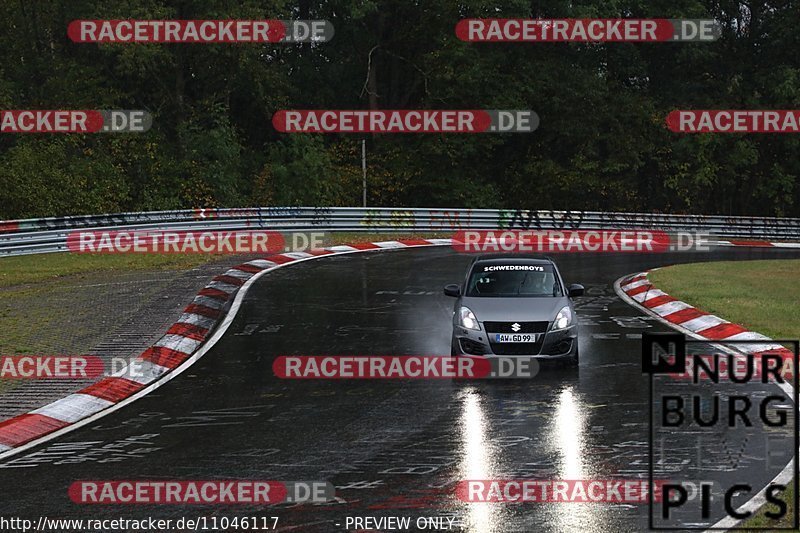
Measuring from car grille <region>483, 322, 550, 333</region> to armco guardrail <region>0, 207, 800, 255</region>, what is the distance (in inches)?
738

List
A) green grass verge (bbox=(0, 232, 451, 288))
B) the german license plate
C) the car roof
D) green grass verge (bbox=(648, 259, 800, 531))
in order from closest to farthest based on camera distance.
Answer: the german license plate → the car roof → green grass verge (bbox=(648, 259, 800, 531)) → green grass verge (bbox=(0, 232, 451, 288))

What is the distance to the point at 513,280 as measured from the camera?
1580 cm

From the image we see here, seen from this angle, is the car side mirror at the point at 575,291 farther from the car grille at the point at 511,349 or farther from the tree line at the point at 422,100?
the tree line at the point at 422,100

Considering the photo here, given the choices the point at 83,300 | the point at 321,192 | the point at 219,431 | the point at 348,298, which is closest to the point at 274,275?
the point at 348,298

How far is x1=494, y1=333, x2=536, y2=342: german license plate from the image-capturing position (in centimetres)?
1411

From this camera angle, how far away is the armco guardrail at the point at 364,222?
30.3m

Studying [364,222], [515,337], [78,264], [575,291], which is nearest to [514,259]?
[575,291]

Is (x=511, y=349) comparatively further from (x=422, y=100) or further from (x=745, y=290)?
(x=422, y=100)

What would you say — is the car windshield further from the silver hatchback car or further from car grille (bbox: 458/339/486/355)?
car grille (bbox: 458/339/486/355)

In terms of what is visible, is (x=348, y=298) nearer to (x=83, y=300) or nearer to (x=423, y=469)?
(x=83, y=300)

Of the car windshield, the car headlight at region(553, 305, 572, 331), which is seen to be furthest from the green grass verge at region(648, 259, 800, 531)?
the car headlight at region(553, 305, 572, 331)

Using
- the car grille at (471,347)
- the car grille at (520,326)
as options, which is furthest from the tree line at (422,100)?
the car grille at (520,326)

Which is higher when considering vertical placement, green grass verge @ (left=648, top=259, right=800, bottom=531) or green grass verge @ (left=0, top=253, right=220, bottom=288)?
green grass verge @ (left=0, top=253, right=220, bottom=288)

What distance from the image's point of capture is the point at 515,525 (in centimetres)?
791
